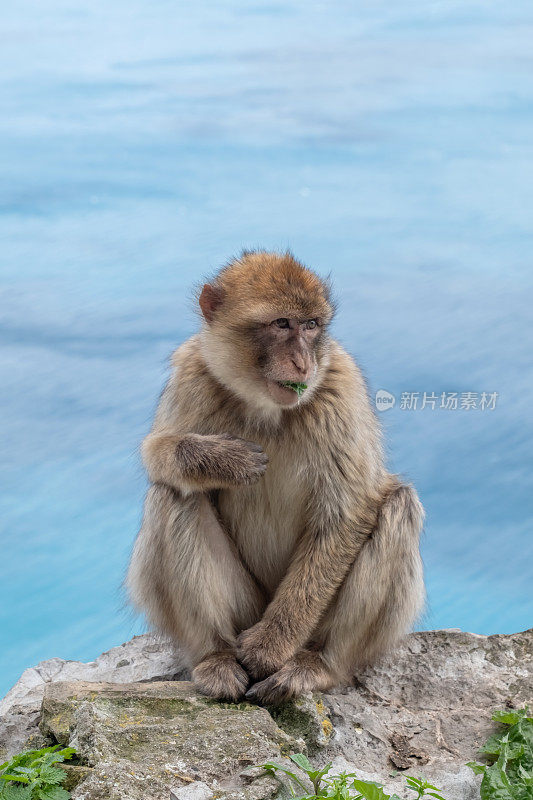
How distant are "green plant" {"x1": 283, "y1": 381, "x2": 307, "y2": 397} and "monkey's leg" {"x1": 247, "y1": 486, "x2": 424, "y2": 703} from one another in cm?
87

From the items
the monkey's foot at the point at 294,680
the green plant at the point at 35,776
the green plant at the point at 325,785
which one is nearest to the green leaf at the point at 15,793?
the green plant at the point at 35,776

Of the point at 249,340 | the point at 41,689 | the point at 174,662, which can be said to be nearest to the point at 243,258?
the point at 249,340

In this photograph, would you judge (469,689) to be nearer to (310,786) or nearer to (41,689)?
(310,786)

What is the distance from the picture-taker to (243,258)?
5629 mm

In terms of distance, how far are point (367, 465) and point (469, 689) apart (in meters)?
1.43

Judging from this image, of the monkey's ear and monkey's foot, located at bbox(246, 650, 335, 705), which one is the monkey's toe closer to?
monkey's foot, located at bbox(246, 650, 335, 705)

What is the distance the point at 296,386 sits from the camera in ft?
17.0

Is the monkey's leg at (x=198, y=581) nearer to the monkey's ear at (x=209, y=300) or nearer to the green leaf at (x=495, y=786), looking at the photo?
the monkey's ear at (x=209, y=300)

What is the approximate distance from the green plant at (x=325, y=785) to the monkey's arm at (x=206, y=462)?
1382 millimetres

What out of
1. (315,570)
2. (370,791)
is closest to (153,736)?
(370,791)

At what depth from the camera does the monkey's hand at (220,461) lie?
5.11 m

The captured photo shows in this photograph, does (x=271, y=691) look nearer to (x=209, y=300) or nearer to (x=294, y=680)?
(x=294, y=680)

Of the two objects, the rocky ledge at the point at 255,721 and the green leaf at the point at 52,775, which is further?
the rocky ledge at the point at 255,721

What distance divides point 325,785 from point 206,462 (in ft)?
5.40
